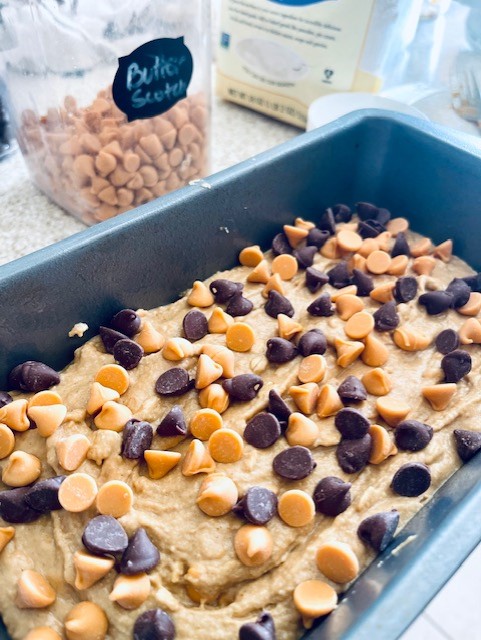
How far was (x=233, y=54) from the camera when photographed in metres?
1.46

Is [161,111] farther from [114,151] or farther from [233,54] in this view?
[233,54]

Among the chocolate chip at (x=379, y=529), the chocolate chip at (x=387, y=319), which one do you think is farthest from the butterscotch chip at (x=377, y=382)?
the chocolate chip at (x=379, y=529)

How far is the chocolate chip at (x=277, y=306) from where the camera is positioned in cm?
106

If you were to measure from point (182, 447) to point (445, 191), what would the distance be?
74cm

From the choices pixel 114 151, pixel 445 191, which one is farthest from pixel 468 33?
pixel 114 151

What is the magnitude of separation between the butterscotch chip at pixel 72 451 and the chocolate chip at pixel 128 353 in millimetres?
157

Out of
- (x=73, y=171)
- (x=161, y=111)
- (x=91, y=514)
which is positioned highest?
(x=161, y=111)

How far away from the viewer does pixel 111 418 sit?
0.88m

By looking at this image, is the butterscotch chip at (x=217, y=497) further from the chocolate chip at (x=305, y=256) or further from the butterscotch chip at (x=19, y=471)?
the chocolate chip at (x=305, y=256)

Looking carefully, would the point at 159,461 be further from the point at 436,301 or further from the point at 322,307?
the point at 436,301

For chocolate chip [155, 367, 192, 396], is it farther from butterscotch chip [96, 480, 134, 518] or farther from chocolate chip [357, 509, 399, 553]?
chocolate chip [357, 509, 399, 553]

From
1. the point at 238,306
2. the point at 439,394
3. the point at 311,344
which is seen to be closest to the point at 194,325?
the point at 238,306

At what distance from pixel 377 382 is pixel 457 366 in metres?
0.13

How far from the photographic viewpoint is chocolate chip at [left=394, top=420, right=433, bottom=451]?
0.87 meters
